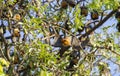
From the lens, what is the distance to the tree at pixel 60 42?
558 centimetres

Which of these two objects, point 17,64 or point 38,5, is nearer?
point 17,64

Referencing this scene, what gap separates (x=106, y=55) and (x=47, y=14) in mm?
1279

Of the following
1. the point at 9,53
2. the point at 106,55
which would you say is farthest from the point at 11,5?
the point at 106,55

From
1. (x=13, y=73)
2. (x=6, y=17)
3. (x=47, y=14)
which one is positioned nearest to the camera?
(x=13, y=73)

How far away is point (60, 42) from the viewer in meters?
5.83

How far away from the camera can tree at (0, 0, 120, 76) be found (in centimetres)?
558

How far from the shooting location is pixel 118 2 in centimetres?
564

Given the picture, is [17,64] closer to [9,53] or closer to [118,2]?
[9,53]

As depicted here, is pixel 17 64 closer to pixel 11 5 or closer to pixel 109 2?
pixel 11 5

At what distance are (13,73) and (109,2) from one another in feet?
5.19

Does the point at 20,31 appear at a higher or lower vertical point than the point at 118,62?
higher

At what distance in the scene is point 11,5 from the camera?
20.2 feet

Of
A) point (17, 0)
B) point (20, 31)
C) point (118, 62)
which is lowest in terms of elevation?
point (118, 62)

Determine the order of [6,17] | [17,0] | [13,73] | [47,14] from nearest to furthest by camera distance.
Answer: [13,73], [6,17], [17,0], [47,14]
